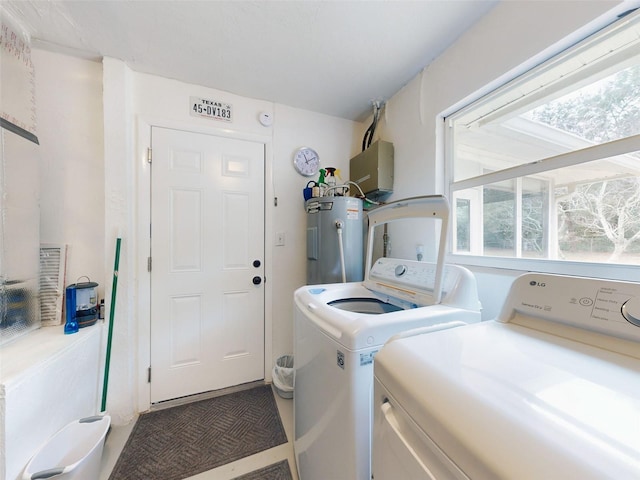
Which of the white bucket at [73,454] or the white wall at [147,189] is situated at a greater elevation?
the white wall at [147,189]

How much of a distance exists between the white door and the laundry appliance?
64.9 inches

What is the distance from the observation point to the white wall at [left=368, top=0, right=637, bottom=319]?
1.03 metres

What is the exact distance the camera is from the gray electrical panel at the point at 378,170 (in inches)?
77.0

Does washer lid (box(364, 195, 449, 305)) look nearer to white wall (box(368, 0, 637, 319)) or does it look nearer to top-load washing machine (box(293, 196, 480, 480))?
top-load washing machine (box(293, 196, 480, 480))

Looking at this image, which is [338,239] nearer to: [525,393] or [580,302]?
[580,302]

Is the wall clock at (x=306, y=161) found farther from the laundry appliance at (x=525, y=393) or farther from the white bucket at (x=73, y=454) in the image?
the white bucket at (x=73, y=454)

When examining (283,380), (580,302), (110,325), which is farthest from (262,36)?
(283,380)

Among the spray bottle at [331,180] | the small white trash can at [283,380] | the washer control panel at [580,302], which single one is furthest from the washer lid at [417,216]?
the small white trash can at [283,380]

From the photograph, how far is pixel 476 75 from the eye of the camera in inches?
53.9

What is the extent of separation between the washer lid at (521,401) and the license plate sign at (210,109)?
2.15 meters

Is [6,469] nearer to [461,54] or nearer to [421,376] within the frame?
[421,376]

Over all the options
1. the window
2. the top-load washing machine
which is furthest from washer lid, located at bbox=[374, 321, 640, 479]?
the window

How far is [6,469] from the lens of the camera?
89 cm

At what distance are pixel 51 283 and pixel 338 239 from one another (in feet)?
6.27
